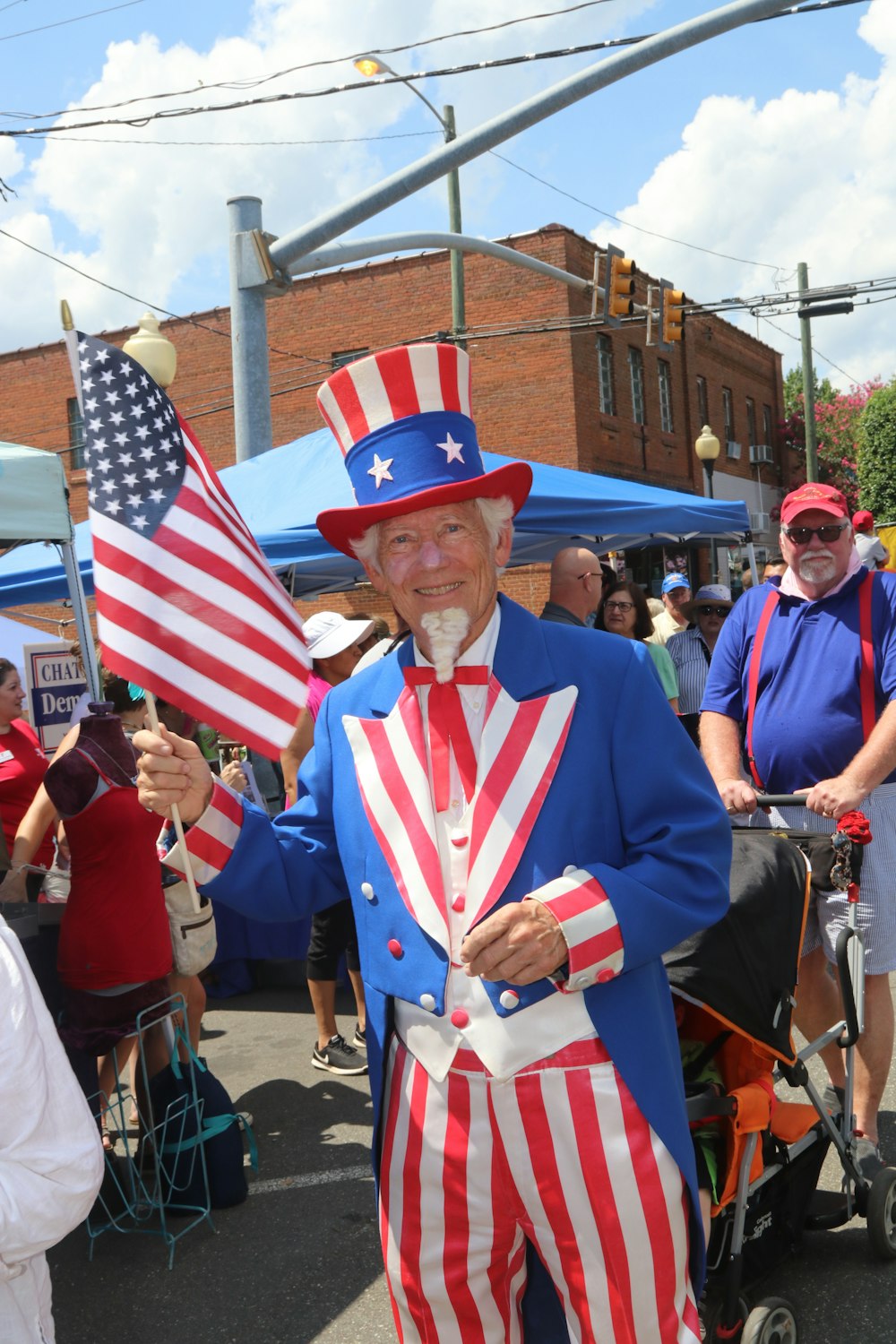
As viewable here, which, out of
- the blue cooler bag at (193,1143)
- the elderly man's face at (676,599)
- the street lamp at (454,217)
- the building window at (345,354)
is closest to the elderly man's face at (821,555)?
the blue cooler bag at (193,1143)

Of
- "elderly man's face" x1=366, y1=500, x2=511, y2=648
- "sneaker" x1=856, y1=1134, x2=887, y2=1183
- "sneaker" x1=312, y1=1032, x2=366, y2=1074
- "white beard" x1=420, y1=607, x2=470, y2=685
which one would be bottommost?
"sneaker" x1=312, y1=1032, x2=366, y2=1074

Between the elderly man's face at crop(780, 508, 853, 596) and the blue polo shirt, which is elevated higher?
the elderly man's face at crop(780, 508, 853, 596)

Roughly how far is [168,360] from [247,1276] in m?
3.85

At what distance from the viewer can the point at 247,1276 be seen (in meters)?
3.48

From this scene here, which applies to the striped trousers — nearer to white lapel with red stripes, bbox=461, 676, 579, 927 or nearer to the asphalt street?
white lapel with red stripes, bbox=461, 676, 579, 927

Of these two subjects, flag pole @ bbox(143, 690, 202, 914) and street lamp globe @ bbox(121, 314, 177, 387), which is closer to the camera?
flag pole @ bbox(143, 690, 202, 914)

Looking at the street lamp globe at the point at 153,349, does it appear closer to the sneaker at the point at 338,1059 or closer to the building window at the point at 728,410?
the sneaker at the point at 338,1059

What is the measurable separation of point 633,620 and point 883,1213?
461cm

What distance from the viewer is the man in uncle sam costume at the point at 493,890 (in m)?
1.79

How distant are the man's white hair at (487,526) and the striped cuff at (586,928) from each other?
63 cm

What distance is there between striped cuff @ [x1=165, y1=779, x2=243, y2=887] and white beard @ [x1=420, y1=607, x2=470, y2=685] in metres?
0.43

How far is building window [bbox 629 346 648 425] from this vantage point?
82.6ft

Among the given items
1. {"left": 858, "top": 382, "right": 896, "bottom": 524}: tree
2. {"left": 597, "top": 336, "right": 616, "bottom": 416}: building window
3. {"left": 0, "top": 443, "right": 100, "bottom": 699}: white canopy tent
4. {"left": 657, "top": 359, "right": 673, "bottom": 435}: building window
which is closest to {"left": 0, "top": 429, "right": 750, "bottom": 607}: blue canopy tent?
{"left": 0, "top": 443, "right": 100, "bottom": 699}: white canopy tent

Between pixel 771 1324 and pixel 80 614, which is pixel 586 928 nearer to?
pixel 771 1324
